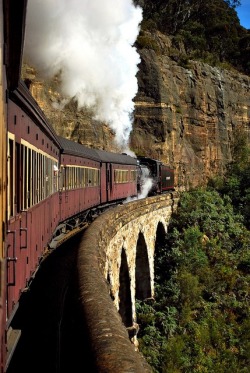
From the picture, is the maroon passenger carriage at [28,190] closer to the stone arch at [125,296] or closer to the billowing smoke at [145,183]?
the stone arch at [125,296]

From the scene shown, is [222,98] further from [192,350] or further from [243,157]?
[192,350]

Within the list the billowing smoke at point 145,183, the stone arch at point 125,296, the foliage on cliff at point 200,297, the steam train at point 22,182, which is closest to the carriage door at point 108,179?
the steam train at point 22,182

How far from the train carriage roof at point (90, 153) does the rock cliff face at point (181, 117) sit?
23.3 ft

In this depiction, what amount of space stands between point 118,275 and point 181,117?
28.7 m

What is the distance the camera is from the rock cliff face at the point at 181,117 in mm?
35438

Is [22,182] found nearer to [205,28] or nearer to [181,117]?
[181,117]

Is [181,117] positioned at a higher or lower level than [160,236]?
higher

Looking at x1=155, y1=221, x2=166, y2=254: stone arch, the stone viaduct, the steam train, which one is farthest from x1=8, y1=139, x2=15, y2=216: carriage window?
x1=155, y1=221, x2=166, y2=254: stone arch

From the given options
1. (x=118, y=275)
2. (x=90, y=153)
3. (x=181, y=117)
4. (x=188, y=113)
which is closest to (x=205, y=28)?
(x=188, y=113)

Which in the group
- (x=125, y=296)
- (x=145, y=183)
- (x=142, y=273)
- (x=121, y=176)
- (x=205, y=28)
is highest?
(x=205, y=28)

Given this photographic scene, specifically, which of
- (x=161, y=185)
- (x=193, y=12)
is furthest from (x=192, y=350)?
(x=193, y=12)

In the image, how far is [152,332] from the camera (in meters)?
16.9

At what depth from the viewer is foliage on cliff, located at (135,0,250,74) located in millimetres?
52025

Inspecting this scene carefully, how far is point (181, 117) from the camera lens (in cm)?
3888
